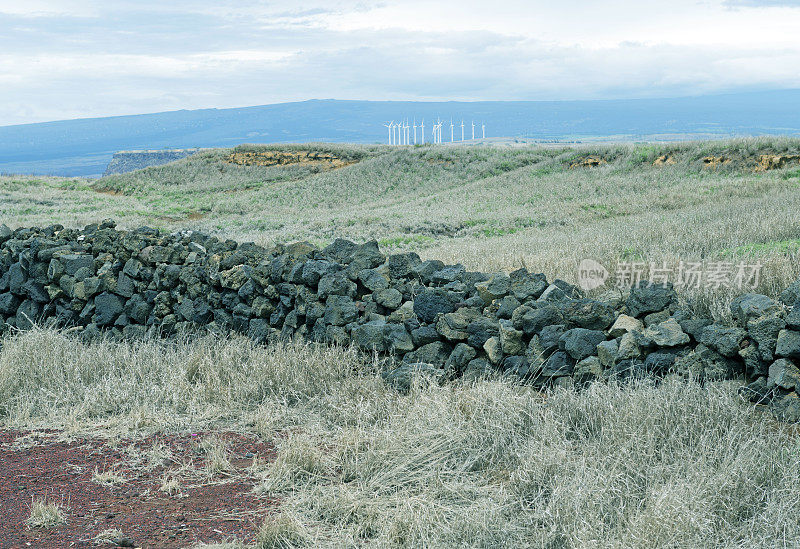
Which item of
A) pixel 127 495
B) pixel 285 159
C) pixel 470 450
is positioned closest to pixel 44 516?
pixel 127 495

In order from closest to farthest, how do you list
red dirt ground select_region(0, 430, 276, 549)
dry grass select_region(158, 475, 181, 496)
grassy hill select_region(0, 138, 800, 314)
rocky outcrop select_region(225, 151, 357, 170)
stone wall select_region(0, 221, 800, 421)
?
1. red dirt ground select_region(0, 430, 276, 549)
2. dry grass select_region(158, 475, 181, 496)
3. stone wall select_region(0, 221, 800, 421)
4. grassy hill select_region(0, 138, 800, 314)
5. rocky outcrop select_region(225, 151, 357, 170)

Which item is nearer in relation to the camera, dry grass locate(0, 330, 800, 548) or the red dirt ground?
dry grass locate(0, 330, 800, 548)

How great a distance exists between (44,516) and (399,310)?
338 centimetres

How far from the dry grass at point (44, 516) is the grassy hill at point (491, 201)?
5.94 metres

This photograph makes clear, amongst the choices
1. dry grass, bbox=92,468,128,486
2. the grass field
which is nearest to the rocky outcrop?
the grass field

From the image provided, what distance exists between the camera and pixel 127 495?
4.23 metres

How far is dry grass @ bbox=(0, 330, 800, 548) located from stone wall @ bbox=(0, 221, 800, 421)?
1.04 ft

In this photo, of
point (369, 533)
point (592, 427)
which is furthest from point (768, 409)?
point (369, 533)

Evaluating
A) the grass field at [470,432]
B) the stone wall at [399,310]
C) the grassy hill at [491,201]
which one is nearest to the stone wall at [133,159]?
the grassy hill at [491,201]

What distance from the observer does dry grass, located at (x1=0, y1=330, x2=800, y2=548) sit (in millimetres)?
3340

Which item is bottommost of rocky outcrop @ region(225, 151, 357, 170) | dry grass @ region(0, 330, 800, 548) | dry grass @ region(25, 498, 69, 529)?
dry grass @ region(25, 498, 69, 529)

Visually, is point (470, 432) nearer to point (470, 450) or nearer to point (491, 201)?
point (470, 450)

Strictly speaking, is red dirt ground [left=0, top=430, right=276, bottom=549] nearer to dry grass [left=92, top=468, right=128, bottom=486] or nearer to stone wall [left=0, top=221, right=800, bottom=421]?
dry grass [left=92, top=468, right=128, bottom=486]

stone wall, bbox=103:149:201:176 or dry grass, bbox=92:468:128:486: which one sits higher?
stone wall, bbox=103:149:201:176
